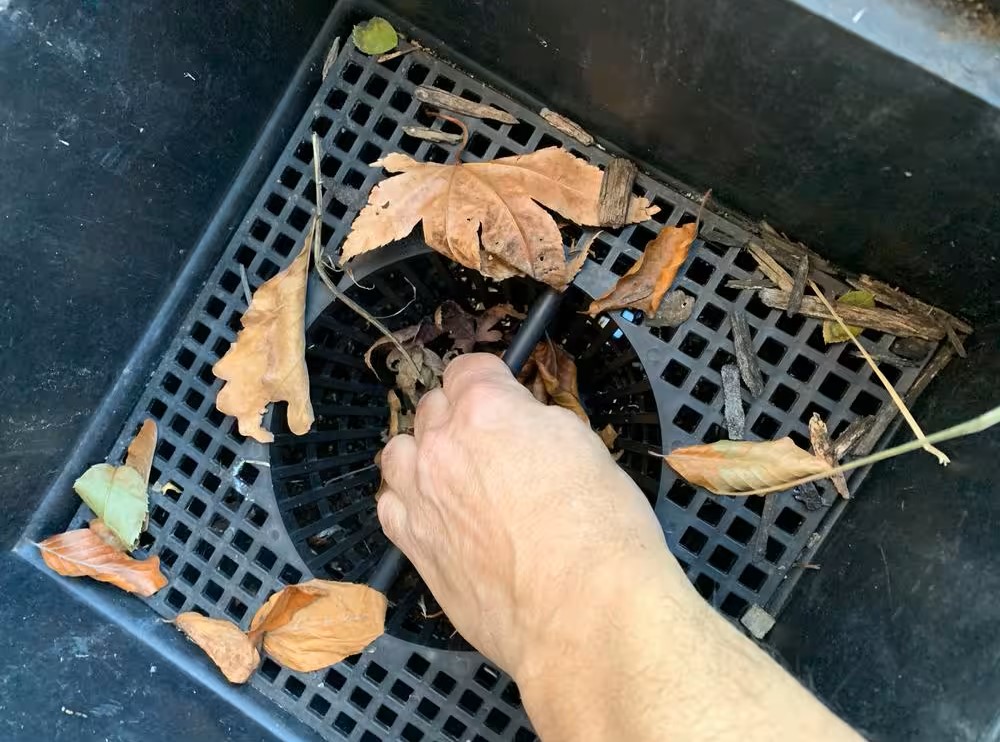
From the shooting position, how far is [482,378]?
95 centimetres

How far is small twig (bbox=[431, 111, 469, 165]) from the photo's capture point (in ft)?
3.41

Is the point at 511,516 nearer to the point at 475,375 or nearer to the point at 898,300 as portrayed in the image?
the point at 475,375

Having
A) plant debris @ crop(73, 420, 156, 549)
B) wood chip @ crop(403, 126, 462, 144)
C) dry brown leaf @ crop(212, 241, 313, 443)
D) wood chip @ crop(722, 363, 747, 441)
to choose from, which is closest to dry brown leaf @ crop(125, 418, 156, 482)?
plant debris @ crop(73, 420, 156, 549)

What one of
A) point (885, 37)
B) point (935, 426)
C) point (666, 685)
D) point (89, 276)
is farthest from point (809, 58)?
point (89, 276)

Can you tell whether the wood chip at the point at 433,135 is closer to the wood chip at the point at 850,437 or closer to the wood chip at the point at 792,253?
the wood chip at the point at 792,253

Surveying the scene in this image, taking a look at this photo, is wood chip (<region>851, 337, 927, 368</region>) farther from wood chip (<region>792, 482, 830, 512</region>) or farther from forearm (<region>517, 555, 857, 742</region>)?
forearm (<region>517, 555, 857, 742</region>)

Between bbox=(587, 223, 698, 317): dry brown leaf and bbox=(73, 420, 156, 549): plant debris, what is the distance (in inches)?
23.7

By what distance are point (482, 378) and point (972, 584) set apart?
51cm

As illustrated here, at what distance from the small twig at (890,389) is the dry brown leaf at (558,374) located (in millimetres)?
320

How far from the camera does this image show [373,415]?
3.90 feet

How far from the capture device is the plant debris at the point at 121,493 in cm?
109

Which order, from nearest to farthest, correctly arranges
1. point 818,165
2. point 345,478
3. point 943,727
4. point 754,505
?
1. point 943,727
2. point 818,165
3. point 754,505
4. point 345,478

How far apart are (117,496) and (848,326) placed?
0.91 metres

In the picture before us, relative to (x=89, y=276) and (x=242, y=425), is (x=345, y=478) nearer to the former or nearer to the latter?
(x=242, y=425)
